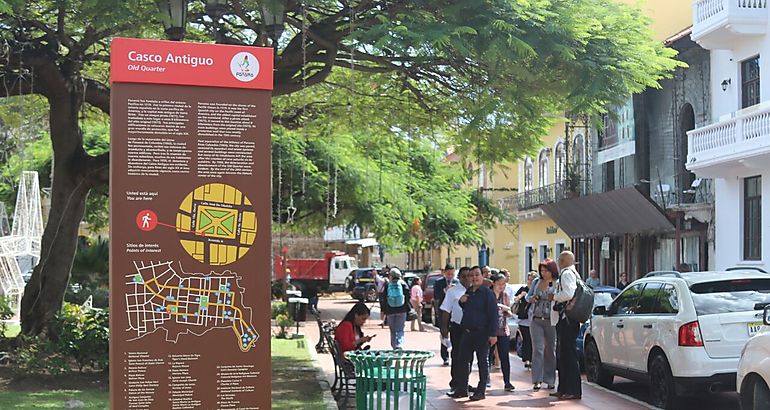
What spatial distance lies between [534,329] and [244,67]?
7606 mm

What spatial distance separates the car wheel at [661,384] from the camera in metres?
11.9

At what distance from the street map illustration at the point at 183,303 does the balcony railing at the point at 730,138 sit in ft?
57.7

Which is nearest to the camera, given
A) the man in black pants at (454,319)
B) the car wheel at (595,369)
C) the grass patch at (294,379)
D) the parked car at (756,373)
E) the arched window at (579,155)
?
the parked car at (756,373)

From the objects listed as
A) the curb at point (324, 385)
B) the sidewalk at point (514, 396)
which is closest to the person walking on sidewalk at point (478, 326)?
the sidewalk at point (514, 396)

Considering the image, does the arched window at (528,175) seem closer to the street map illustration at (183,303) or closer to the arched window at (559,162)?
the arched window at (559,162)

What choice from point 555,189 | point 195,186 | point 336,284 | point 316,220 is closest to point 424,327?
point 316,220

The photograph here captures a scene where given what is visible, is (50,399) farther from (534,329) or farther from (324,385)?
(534,329)

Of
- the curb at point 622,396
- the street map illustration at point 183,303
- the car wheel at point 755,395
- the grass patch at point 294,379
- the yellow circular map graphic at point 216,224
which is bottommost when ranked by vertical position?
the curb at point 622,396

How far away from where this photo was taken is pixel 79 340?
13586 mm

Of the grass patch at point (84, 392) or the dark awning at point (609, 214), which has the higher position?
the dark awning at point (609, 214)

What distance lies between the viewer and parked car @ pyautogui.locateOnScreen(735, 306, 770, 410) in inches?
366

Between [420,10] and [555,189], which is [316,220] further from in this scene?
[420,10]

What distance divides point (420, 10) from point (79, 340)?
643 cm

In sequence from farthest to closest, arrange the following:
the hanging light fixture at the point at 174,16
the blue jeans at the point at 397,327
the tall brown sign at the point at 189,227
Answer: the blue jeans at the point at 397,327, the hanging light fixture at the point at 174,16, the tall brown sign at the point at 189,227
